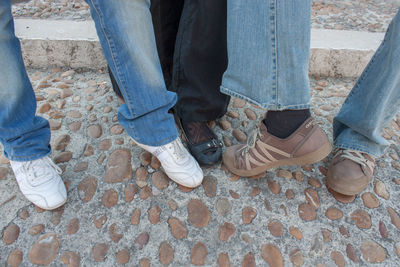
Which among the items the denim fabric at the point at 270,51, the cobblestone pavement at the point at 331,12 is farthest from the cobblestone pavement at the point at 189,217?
the cobblestone pavement at the point at 331,12

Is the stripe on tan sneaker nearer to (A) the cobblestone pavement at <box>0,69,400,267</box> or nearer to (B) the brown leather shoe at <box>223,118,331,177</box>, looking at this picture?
(B) the brown leather shoe at <box>223,118,331,177</box>

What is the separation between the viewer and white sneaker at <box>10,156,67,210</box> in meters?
0.96

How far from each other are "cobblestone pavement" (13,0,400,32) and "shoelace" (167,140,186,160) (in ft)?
5.21

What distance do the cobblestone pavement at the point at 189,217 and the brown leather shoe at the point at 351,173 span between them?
5cm

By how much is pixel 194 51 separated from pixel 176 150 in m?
0.40

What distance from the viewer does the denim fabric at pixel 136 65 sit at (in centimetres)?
80

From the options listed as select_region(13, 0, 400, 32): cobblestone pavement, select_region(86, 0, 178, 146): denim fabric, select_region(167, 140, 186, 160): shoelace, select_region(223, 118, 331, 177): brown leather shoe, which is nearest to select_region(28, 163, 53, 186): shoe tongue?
select_region(86, 0, 178, 146): denim fabric

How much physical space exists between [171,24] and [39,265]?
3.35ft

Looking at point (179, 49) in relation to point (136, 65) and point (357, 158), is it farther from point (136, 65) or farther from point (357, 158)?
point (357, 158)

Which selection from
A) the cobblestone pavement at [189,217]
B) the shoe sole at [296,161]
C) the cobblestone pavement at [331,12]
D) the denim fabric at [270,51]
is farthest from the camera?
the cobblestone pavement at [331,12]

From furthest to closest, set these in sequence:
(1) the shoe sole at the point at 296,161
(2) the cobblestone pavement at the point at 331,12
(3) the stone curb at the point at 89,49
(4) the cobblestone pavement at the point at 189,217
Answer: (2) the cobblestone pavement at the point at 331,12 < (3) the stone curb at the point at 89,49 < (1) the shoe sole at the point at 296,161 < (4) the cobblestone pavement at the point at 189,217

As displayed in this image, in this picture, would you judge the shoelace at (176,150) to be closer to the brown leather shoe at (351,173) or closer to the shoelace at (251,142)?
the shoelace at (251,142)

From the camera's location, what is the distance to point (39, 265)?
84 centimetres

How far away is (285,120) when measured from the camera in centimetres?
95
